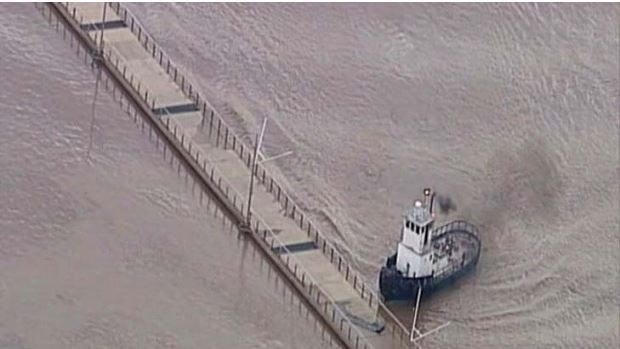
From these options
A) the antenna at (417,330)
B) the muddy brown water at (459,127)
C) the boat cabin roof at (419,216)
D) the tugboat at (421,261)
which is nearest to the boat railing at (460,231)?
the tugboat at (421,261)

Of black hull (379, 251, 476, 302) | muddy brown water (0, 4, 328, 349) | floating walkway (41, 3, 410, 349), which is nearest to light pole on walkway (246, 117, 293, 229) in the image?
floating walkway (41, 3, 410, 349)

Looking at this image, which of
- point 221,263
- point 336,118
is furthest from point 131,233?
point 336,118

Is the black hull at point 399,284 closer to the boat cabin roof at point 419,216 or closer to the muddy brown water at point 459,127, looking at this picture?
the muddy brown water at point 459,127

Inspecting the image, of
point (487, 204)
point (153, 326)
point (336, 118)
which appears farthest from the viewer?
point (336, 118)

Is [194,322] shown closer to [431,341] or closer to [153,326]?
[153,326]

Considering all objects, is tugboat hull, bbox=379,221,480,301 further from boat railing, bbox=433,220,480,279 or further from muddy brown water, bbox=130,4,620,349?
muddy brown water, bbox=130,4,620,349

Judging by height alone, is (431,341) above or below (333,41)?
below
